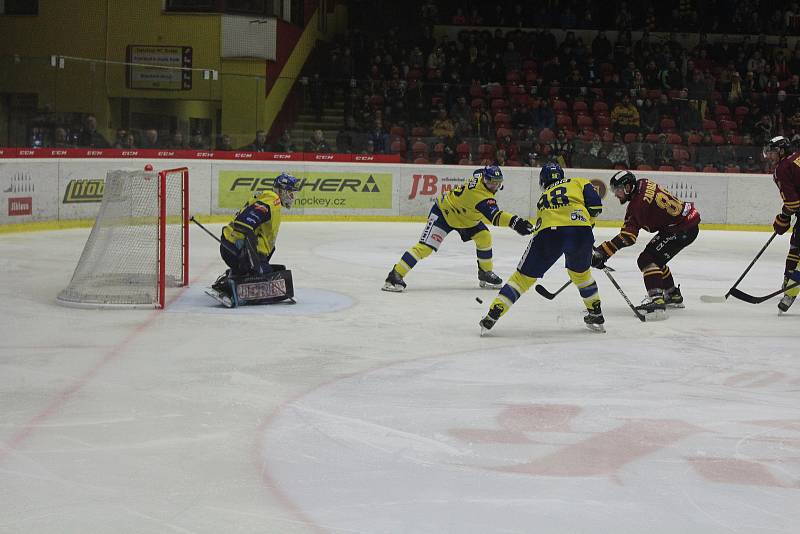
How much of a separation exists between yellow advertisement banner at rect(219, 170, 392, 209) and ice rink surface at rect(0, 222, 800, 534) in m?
6.67

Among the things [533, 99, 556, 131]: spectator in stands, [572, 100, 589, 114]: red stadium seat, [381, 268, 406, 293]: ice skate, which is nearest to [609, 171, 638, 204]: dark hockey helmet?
[381, 268, 406, 293]: ice skate

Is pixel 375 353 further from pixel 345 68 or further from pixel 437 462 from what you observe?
pixel 345 68

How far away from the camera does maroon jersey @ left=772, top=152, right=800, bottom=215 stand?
862 cm

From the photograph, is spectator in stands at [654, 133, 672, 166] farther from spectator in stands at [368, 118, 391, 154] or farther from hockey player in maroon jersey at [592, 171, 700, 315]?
hockey player in maroon jersey at [592, 171, 700, 315]

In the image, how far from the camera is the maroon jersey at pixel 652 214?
26.8ft

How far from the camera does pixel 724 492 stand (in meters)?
4.00

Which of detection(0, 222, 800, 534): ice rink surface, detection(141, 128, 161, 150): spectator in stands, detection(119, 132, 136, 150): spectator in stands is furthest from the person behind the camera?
detection(141, 128, 161, 150): spectator in stands

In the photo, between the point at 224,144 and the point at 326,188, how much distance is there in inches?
64.7

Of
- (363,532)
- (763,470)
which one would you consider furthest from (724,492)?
(363,532)

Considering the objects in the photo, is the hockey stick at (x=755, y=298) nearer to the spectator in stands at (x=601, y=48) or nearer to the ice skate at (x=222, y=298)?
the ice skate at (x=222, y=298)

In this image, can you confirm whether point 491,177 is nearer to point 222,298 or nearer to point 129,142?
point 222,298

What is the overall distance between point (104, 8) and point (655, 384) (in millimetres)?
15614

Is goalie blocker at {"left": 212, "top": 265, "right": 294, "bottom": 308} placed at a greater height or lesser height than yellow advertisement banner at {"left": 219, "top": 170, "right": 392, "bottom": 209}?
lesser

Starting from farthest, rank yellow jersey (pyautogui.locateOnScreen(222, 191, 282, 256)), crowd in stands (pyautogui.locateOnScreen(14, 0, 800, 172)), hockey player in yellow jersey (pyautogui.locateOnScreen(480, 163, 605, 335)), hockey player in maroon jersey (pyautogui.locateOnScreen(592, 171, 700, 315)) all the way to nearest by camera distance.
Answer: crowd in stands (pyautogui.locateOnScreen(14, 0, 800, 172))
hockey player in maroon jersey (pyautogui.locateOnScreen(592, 171, 700, 315))
yellow jersey (pyautogui.locateOnScreen(222, 191, 282, 256))
hockey player in yellow jersey (pyautogui.locateOnScreen(480, 163, 605, 335))
